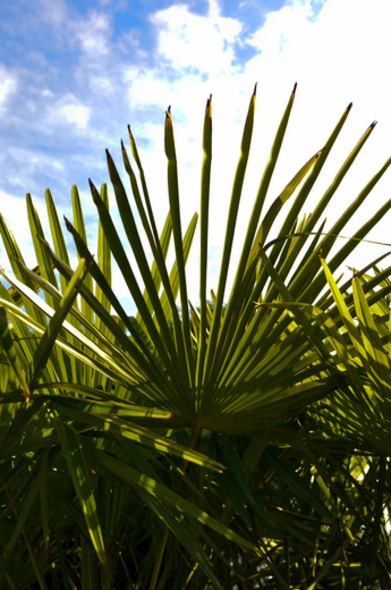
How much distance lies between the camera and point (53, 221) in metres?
1.13

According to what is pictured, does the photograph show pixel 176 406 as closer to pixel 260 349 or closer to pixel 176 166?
pixel 260 349

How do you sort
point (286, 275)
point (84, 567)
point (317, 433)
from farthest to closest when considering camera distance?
point (317, 433) → point (84, 567) → point (286, 275)

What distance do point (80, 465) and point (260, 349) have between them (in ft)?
1.39

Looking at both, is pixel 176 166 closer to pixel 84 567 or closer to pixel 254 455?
pixel 254 455

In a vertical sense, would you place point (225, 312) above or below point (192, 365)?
above

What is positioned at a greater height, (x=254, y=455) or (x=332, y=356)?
(x=332, y=356)

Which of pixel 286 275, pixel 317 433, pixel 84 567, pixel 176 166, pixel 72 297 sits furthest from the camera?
pixel 317 433

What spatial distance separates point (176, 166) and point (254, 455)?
2.11 ft

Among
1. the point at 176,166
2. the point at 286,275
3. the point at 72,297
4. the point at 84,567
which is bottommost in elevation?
the point at 84,567

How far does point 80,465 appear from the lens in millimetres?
650

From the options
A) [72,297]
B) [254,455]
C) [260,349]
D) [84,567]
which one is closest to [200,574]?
[84,567]

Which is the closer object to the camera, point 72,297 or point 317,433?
point 72,297

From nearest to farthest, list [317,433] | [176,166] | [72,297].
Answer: [72,297] → [176,166] → [317,433]

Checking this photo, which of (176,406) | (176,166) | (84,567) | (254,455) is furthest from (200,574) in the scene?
(176,166)
